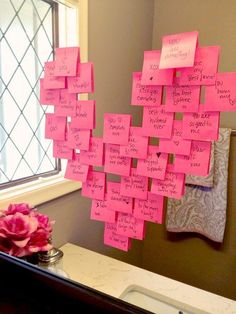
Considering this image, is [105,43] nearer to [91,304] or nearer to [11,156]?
[11,156]

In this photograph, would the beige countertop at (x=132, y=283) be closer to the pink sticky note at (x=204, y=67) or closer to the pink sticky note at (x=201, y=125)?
the pink sticky note at (x=201, y=125)

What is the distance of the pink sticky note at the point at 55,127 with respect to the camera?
81cm

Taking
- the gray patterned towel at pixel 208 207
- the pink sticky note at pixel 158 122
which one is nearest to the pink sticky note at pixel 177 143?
the pink sticky note at pixel 158 122

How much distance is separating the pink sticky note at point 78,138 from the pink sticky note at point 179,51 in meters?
0.29

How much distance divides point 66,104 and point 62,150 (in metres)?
0.14

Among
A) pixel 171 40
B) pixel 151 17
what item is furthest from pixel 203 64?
pixel 151 17

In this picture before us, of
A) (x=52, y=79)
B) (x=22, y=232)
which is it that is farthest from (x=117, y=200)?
(x=52, y=79)

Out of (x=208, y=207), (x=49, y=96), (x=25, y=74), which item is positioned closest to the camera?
(x=49, y=96)

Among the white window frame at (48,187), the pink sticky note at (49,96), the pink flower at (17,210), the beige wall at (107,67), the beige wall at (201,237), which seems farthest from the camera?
the beige wall at (201,237)

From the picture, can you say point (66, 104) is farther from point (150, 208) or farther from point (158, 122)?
point (150, 208)

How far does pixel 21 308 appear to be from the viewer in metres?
0.47

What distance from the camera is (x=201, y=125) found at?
24.9 inches

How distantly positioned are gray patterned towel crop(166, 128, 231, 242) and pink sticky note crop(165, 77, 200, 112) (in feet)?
2.84

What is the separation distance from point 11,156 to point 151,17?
1146 mm
